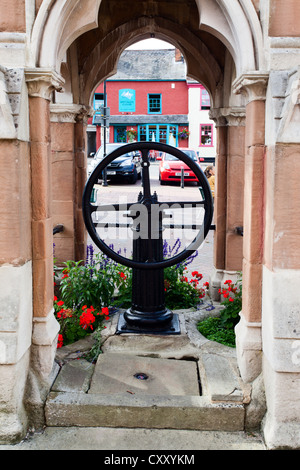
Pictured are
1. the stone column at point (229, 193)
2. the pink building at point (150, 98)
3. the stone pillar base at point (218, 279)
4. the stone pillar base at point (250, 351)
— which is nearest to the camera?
the stone pillar base at point (250, 351)

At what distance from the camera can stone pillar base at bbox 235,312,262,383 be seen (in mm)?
3195

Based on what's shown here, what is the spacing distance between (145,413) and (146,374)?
40cm

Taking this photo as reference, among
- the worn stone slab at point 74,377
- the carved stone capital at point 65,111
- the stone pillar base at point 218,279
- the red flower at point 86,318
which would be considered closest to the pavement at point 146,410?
the worn stone slab at point 74,377

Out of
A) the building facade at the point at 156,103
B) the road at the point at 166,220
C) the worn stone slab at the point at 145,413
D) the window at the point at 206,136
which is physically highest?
the building facade at the point at 156,103

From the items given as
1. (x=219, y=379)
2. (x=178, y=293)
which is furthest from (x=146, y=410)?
(x=178, y=293)

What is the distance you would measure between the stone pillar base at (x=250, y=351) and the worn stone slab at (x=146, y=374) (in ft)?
1.17

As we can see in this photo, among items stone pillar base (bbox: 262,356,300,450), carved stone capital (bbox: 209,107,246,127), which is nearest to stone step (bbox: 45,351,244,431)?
stone pillar base (bbox: 262,356,300,450)

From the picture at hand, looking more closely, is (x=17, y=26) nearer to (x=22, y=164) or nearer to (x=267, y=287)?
(x=22, y=164)

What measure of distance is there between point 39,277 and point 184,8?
3289mm

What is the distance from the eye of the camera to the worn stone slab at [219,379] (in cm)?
307

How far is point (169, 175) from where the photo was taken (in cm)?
1886

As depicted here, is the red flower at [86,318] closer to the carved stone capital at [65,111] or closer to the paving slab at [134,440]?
the paving slab at [134,440]

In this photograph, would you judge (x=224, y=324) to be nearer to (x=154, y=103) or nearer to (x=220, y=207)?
(x=220, y=207)
